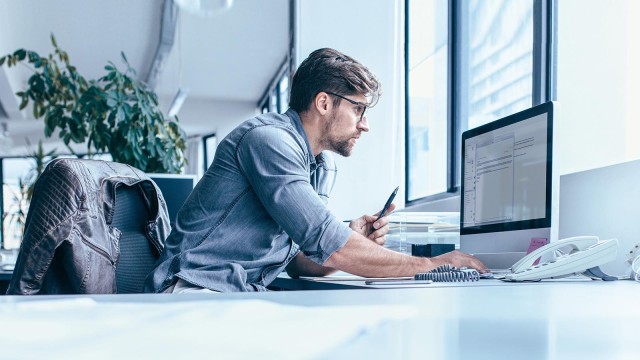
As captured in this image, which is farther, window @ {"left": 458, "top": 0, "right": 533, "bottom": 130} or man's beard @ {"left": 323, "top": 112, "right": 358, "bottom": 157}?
window @ {"left": 458, "top": 0, "right": 533, "bottom": 130}

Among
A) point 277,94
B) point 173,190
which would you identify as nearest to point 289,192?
point 173,190

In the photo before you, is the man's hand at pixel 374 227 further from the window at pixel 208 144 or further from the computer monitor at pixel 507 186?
the window at pixel 208 144

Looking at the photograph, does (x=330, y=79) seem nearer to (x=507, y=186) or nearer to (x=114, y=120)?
(x=507, y=186)

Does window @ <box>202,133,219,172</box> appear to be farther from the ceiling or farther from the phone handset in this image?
the phone handset

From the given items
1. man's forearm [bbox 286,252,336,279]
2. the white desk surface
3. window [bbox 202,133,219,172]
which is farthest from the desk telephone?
window [bbox 202,133,219,172]

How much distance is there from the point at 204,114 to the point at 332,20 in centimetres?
688

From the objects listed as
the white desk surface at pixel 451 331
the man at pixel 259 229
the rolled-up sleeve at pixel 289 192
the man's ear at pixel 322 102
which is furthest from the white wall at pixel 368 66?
the white desk surface at pixel 451 331

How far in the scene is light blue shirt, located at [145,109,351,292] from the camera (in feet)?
5.96

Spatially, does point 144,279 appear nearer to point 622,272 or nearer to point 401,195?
point 622,272

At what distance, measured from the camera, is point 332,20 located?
3.82 m

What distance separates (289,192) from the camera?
183 cm

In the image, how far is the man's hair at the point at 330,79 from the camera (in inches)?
86.9

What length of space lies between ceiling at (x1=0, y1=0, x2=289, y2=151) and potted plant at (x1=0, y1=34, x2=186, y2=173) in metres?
1.74

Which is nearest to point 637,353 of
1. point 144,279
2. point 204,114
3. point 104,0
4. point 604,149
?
point 144,279
